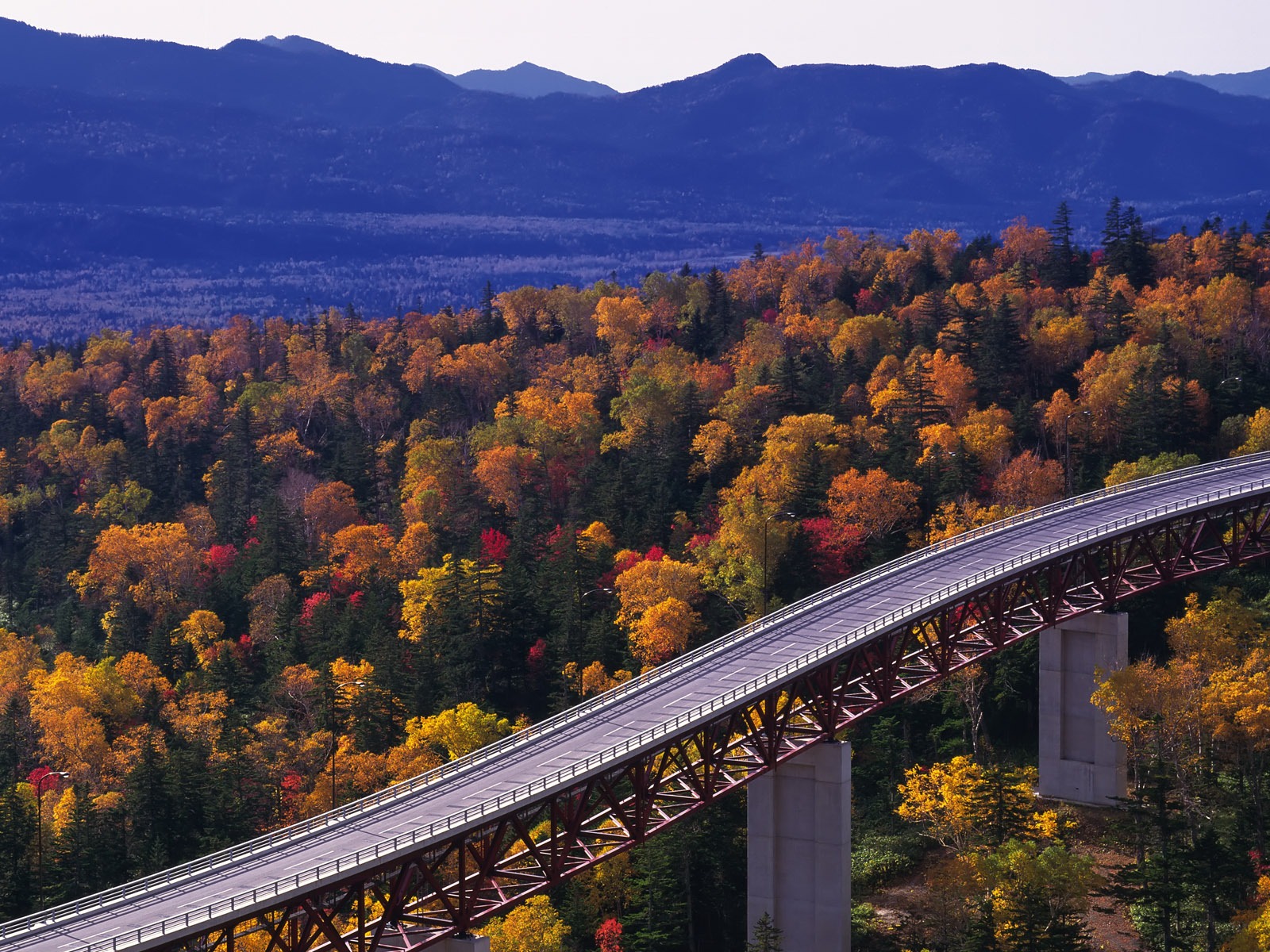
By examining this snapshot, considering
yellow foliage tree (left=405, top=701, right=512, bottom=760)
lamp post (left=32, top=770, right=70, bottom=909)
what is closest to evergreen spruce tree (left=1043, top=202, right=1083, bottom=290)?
yellow foliage tree (left=405, top=701, right=512, bottom=760)

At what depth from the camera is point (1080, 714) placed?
A: 310 feet

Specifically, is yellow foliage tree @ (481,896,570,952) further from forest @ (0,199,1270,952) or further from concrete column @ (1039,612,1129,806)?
concrete column @ (1039,612,1129,806)

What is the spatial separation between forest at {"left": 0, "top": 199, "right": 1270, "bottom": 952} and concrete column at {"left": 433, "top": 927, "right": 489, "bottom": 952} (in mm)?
12342

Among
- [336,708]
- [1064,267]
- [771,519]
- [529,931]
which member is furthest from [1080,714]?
[1064,267]

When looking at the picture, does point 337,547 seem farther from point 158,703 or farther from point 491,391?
point 491,391

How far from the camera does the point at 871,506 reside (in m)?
118

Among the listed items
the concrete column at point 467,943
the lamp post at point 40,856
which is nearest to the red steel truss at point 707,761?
the concrete column at point 467,943

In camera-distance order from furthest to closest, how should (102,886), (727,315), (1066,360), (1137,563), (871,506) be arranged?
(727,315) < (1066,360) < (871,506) < (1137,563) < (102,886)

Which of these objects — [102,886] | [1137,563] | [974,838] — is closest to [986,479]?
[1137,563]

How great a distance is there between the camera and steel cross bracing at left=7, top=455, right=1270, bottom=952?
197 ft

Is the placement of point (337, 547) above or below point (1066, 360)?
below

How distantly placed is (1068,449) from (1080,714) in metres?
34.9

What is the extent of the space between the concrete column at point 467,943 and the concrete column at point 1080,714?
4269 cm

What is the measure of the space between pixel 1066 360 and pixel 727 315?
5075 centimetres
